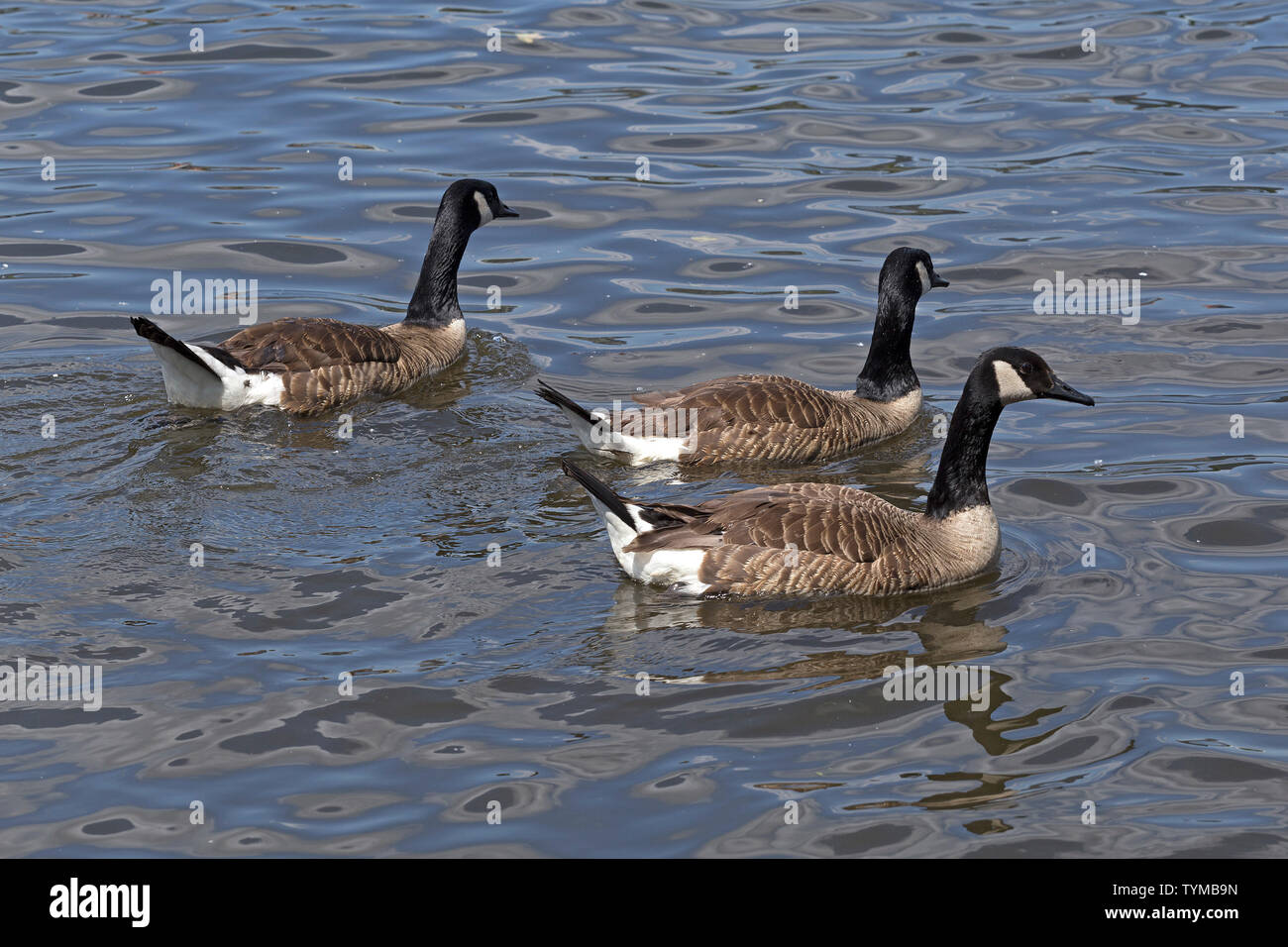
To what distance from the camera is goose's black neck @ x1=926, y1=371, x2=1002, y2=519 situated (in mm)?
10594

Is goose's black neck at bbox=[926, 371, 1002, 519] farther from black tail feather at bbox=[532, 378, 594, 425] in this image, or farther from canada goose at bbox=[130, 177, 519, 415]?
canada goose at bbox=[130, 177, 519, 415]

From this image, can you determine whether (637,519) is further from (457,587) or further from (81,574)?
(81,574)

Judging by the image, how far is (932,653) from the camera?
9555 millimetres

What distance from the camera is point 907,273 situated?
43.6ft

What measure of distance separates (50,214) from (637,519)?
1016cm

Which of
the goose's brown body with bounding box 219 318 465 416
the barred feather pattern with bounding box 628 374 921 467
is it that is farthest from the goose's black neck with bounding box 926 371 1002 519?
the goose's brown body with bounding box 219 318 465 416

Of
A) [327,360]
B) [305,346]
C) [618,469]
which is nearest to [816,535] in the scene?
[618,469]

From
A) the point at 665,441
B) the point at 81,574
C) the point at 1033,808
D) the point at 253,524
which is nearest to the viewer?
the point at 1033,808

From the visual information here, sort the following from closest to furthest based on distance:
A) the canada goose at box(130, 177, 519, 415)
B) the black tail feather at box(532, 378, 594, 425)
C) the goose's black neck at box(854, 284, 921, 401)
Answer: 1. the black tail feather at box(532, 378, 594, 425)
2. the canada goose at box(130, 177, 519, 415)
3. the goose's black neck at box(854, 284, 921, 401)

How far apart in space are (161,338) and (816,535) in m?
5.08

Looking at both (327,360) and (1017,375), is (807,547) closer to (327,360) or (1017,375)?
(1017,375)

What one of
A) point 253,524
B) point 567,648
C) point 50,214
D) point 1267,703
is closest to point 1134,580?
point 1267,703
